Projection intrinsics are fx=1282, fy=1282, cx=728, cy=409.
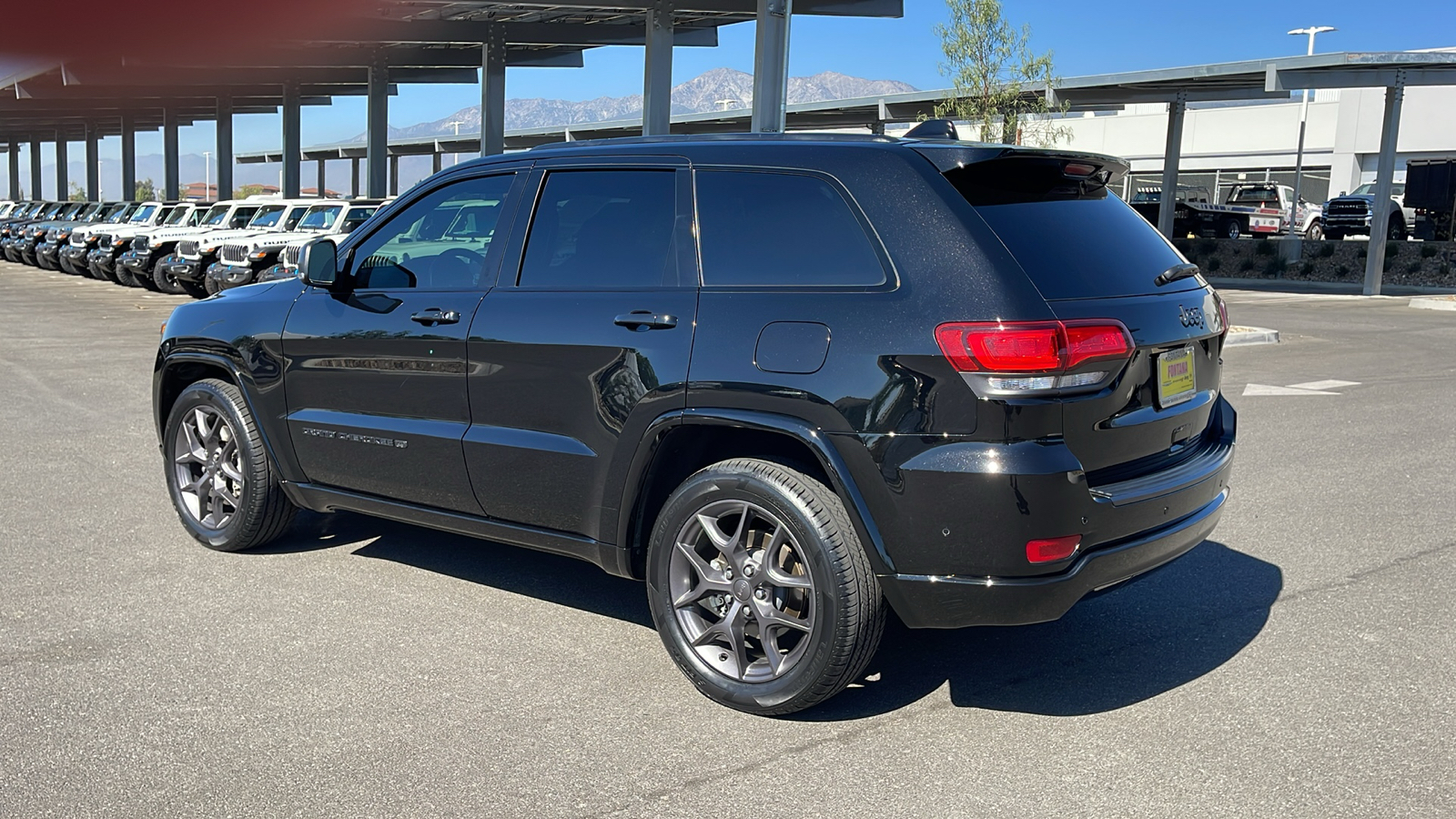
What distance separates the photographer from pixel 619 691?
4.25 meters

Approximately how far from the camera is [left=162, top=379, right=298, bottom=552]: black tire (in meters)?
5.69

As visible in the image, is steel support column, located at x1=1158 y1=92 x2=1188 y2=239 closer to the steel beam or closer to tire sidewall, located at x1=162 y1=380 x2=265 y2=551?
tire sidewall, located at x1=162 y1=380 x2=265 y2=551

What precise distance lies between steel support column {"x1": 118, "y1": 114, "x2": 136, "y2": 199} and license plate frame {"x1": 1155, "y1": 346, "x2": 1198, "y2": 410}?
194 ft

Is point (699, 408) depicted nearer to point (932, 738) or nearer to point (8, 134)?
point (932, 738)

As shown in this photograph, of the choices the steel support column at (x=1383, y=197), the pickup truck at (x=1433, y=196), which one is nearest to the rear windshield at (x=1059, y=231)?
the steel support column at (x=1383, y=197)

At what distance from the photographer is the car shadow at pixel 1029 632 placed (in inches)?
169

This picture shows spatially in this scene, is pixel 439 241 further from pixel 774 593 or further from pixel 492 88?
pixel 492 88

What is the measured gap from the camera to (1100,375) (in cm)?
376

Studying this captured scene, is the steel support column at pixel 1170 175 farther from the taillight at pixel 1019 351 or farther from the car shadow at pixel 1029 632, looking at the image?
the taillight at pixel 1019 351

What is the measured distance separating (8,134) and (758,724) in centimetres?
8029

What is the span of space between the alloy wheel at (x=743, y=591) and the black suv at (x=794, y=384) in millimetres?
11

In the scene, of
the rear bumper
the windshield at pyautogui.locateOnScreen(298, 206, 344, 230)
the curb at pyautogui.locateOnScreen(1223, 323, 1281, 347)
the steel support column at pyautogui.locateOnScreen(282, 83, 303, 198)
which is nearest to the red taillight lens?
the rear bumper

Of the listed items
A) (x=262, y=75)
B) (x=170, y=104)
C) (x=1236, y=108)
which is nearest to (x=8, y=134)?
(x=170, y=104)

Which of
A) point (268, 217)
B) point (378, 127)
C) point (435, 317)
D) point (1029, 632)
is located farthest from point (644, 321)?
A: point (378, 127)
